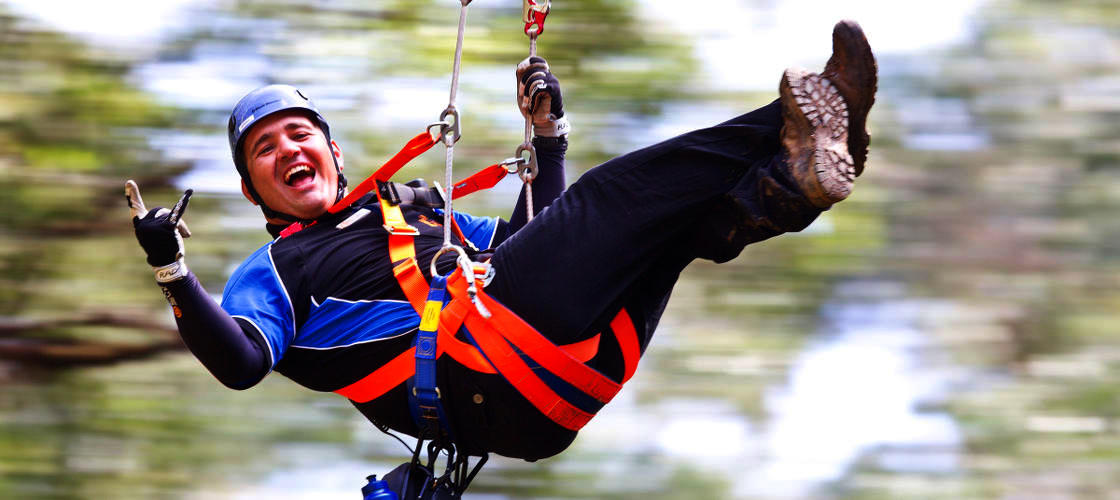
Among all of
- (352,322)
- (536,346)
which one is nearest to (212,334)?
(352,322)

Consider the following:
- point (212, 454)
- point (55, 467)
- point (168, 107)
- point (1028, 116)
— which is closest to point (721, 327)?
point (1028, 116)

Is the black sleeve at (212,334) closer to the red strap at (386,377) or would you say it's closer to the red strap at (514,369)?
the red strap at (386,377)

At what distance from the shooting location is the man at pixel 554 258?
6.70 feet

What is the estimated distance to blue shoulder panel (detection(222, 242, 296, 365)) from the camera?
2252mm

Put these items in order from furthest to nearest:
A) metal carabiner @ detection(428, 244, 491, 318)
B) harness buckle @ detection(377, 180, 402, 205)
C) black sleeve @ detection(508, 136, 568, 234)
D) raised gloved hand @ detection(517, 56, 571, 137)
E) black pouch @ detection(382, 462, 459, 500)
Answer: black sleeve @ detection(508, 136, 568, 234) → raised gloved hand @ detection(517, 56, 571, 137) → harness buckle @ detection(377, 180, 402, 205) → black pouch @ detection(382, 462, 459, 500) → metal carabiner @ detection(428, 244, 491, 318)

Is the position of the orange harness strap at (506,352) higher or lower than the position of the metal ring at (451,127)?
lower

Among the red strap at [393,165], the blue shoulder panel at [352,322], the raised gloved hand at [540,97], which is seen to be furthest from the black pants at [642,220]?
the raised gloved hand at [540,97]

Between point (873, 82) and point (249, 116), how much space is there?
51.3 inches

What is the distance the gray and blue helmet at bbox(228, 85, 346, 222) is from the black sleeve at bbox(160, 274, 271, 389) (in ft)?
1.84

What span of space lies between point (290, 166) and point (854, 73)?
121 cm

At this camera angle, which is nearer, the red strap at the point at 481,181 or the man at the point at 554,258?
the man at the point at 554,258

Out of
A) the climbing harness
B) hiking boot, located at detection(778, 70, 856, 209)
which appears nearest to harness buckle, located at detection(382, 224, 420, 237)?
the climbing harness

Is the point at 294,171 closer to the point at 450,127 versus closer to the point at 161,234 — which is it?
the point at 450,127

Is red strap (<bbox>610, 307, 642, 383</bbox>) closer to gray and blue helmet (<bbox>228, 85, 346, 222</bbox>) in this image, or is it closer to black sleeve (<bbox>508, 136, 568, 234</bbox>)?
black sleeve (<bbox>508, 136, 568, 234</bbox>)
